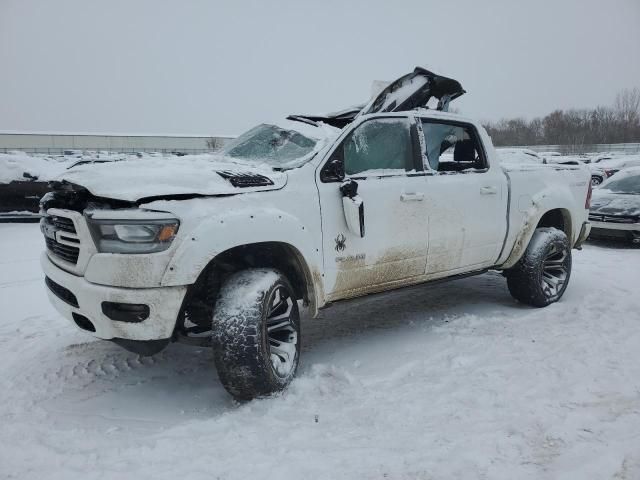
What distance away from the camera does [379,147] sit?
3623 millimetres

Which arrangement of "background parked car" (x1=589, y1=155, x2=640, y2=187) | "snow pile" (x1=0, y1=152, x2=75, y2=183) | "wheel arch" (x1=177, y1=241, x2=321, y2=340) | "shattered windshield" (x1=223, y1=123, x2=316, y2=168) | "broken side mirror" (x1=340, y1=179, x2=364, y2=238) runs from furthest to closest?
"background parked car" (x1=589, y1=155, x2=640, y2=187) < "snow pile" (x1=0, y1=152, x2=75, y2=183) < "shattered windshield" (x1=223, y1=123, x2=316, y2=168) < "broken side mirror" (x1=340, y1=179, x2=364, y2=238) < "wheel arch" (x1=177, y1=241, x2=321, y2=340)

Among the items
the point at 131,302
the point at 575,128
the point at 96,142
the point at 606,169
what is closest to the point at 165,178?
the point at 131,302

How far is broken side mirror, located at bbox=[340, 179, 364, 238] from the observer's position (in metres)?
3.15

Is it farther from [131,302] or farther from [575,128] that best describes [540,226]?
[575,128]

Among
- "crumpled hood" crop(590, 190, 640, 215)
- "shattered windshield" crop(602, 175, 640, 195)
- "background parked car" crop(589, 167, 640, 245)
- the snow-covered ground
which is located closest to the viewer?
the snow-covered ground

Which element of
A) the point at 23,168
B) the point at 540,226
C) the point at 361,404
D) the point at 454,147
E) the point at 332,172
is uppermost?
the point at 23,168

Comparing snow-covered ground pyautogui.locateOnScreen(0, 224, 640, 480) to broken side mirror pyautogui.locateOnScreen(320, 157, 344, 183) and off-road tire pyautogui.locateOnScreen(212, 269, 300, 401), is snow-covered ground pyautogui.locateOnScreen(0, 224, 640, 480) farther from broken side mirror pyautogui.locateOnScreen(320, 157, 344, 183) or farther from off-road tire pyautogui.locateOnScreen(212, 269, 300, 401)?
broken side mirror pyautogui.locateOnScreen(320, 157, 344, 183)

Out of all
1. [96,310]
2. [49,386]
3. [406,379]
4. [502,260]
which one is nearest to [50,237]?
[96,310]

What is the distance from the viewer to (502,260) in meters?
4.49

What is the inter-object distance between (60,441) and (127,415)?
1.27 feet

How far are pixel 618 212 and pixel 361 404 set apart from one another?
25.1 feet

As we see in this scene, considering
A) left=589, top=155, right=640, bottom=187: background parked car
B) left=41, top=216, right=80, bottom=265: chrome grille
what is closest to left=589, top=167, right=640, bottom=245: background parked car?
left=41, top=216, right=80, bottom=265: chrome grille

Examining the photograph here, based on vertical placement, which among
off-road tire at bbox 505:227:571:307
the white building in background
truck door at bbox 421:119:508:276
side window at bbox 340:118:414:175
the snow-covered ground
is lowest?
the snow-covered ground

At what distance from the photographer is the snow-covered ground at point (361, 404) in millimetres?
2248
